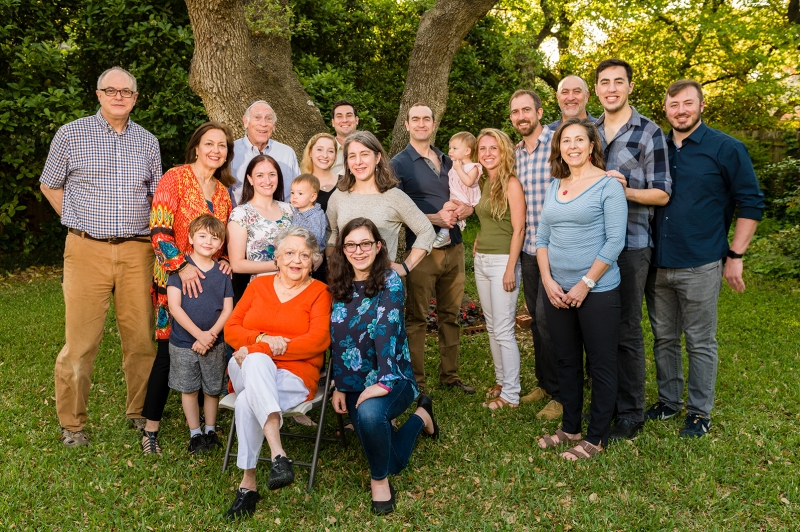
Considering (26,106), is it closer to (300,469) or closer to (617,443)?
(300,469)

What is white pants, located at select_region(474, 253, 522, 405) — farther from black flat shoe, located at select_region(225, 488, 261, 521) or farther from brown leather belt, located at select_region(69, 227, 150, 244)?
brown leather belt, located at select_region(69, 227, 150, 244)

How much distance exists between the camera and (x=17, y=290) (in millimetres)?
9750

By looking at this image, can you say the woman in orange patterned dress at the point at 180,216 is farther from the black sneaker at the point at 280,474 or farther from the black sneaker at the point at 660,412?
Answer: the black sneaker at the point at 660,412

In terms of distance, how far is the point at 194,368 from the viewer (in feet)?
15.0

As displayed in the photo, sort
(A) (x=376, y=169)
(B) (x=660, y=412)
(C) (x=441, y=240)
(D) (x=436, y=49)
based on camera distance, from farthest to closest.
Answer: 1. (D) (x=436, y=49)
2. (C) (x=441, y=240)
3. (B) (x=660, y=412)
4. (A) (x=376, y=169)

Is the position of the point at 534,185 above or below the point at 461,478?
above

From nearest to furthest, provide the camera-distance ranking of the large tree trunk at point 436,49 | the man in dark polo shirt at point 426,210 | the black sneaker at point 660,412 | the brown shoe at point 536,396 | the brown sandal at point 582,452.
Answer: the brown sandal at point 582,452, the black sneaker at point 660,412, the man in dark polo shirt at point 426,210, the brown shoe at point 536,396, the large tree trunk at point 436,49

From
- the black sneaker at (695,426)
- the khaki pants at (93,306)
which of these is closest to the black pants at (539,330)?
the black sneaker at (695,426)

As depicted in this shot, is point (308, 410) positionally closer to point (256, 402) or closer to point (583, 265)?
point (256, 402)

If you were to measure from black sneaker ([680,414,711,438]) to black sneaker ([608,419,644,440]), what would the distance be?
0.30m

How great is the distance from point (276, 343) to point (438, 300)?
2.00 m

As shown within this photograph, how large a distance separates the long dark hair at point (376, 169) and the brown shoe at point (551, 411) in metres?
2.13

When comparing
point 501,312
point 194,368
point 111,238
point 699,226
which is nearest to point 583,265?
point 699,226

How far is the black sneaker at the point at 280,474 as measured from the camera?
362 cm
